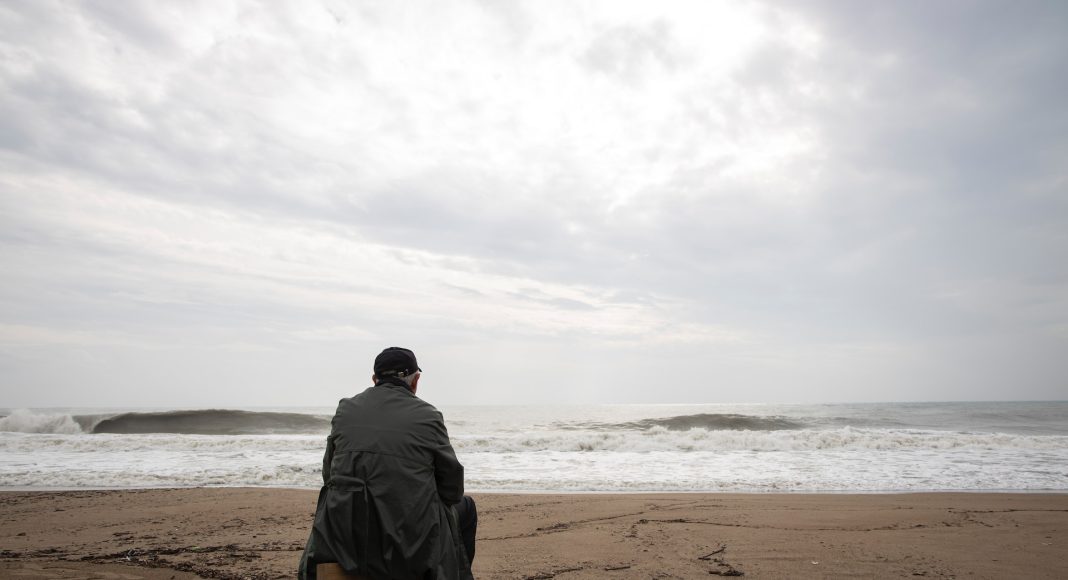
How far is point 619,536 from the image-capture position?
625 centimetres

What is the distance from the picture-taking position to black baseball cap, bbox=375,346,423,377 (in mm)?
2684

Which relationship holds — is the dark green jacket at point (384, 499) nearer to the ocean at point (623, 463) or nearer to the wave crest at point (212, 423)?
the ocean at point (623, 463)

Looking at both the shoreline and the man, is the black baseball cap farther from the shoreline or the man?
the shoreline

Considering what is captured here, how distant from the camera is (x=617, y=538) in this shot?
6168 millimetres

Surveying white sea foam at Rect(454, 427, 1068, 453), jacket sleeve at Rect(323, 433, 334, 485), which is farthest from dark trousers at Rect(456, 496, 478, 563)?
white sea foam at Rect(454, 427, 1068, 453)

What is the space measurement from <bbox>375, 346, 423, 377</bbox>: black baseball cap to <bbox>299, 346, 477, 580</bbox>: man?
15 cm

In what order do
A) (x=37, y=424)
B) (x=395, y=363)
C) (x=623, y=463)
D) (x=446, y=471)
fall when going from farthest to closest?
(x=37, y=424) < (x=623, y=463) < (x=395, y=363) < (x=446, y=471)

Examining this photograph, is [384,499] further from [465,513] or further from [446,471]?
[465,513]

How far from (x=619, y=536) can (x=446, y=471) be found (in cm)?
435

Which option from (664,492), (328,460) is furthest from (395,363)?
(664,492)

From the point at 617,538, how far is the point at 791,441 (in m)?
14.4

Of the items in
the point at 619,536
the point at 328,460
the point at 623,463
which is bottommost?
the point at 623,463

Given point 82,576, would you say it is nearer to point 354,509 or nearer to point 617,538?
point 354,509

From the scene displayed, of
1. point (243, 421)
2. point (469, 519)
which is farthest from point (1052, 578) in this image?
point (243, 421)
